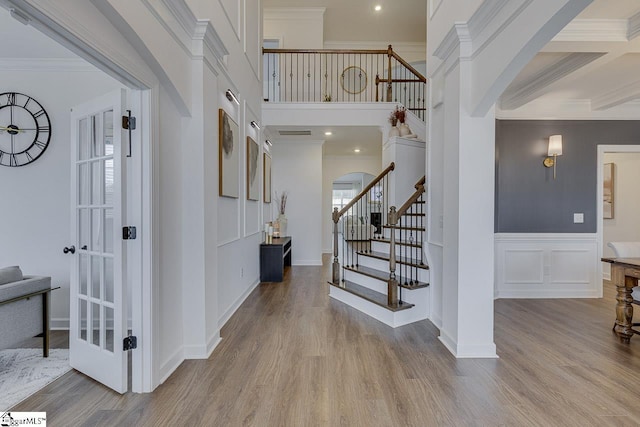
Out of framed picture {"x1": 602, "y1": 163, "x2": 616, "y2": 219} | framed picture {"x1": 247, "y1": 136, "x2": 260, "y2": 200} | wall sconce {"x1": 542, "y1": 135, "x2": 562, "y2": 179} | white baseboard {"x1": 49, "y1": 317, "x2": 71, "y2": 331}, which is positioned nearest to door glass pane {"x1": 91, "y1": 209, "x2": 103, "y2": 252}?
white baseboard {"x1": 49, "y1": 317, "x2": 71, "y2": 331}

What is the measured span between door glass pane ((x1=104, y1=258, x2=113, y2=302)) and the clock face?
203 centimetres

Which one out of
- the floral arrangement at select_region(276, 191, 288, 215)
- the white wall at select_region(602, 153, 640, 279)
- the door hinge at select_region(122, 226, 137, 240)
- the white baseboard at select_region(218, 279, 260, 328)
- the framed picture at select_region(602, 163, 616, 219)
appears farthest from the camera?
the floral arrangement at select_region(276, 191, 288, 215)

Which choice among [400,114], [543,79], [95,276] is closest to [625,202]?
[543,79]

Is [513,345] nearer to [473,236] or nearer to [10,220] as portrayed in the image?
[473,236]

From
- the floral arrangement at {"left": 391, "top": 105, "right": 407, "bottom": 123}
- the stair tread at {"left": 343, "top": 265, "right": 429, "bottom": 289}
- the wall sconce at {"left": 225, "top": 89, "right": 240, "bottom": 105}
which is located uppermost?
the floral arrangement at {"left": 391, "top": 105, "right": 407, "bottom": 123}

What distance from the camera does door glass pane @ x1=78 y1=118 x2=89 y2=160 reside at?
241cm

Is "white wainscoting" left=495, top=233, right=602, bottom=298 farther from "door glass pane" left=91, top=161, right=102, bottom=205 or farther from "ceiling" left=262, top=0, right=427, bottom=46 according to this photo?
"ceiling" left=262, top=0, right=427, bottom=46

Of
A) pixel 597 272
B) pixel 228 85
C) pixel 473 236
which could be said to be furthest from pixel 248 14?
pixel 597 272

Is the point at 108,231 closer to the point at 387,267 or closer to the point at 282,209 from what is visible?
the point at 387,267

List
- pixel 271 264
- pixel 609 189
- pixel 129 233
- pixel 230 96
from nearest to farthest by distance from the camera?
pixel 129 233, pixel 230 96, pixel 271 264, pixel 609 189

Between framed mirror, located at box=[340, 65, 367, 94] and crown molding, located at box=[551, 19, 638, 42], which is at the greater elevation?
framed mirror, located at box=[340, 65, 367, 94]

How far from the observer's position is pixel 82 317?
2.42 meters

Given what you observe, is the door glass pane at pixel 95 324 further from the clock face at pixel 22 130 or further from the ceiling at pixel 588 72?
the ceiling at pixel 588 72

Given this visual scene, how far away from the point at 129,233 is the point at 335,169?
7.70m
